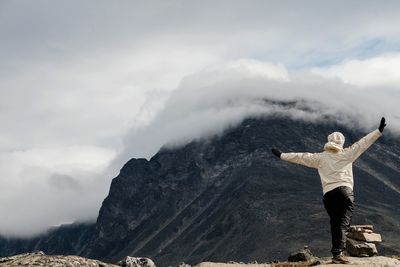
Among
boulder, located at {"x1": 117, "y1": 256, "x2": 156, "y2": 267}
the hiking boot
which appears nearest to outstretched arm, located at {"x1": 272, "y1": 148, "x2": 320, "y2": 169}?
the hiking boot

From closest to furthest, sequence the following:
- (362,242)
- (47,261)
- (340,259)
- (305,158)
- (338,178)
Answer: (340,259)
(338,178)
(47,261)
(305,158)
(362,242)

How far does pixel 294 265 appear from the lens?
21.9 m

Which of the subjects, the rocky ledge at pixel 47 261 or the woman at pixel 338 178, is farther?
the rocky ledge at pixel 47 261

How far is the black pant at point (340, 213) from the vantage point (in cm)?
2008

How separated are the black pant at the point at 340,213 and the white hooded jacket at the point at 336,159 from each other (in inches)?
9.9

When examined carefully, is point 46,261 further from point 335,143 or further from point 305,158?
point 335,143

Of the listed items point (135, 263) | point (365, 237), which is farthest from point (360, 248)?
point (135, 263)

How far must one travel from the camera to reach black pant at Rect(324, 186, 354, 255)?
2008cm

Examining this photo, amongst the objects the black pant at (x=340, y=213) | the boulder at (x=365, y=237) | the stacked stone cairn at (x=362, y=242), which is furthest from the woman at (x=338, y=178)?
the boulder at (x=365, y=237)

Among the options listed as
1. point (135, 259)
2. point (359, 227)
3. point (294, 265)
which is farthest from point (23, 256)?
point (359, 227)

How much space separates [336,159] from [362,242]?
7.55 meters

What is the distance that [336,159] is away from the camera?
20.7 m

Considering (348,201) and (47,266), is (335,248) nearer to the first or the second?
(348,201)

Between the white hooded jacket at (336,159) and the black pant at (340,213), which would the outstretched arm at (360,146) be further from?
the black pant at (340,213)
